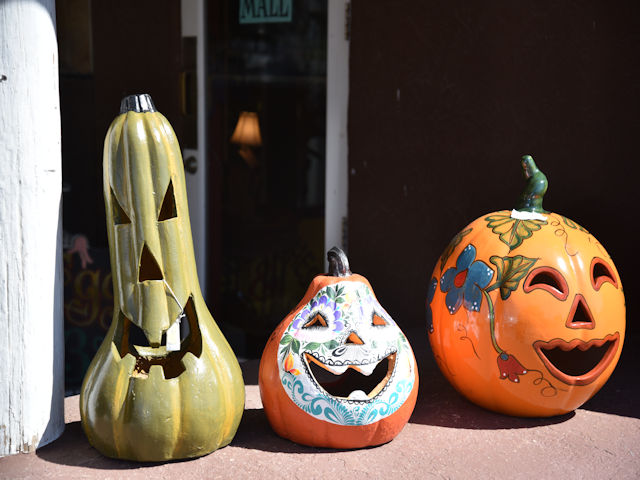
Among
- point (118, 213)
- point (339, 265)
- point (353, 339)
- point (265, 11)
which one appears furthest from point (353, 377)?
point (265, 11)

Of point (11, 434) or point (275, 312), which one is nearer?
point (11, 434)

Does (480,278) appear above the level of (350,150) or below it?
below

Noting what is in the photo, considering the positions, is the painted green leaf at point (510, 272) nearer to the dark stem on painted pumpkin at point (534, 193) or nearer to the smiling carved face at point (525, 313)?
the smiling carved face at point (525, 313)

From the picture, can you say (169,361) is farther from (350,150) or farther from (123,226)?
(350,150)

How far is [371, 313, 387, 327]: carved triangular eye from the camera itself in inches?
124

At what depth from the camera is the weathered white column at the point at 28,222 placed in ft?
9.41

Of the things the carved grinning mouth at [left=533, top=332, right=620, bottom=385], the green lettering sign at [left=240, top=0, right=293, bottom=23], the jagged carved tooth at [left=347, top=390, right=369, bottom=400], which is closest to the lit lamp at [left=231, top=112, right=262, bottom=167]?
the green lettering sign at [left=240, top=0, right=293, bottom=23]

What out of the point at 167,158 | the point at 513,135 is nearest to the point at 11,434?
the point at 167,158

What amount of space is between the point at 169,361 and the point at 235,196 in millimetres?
2380

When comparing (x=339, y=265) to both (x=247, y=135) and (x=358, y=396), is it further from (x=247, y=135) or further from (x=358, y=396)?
(x=247, y=135)

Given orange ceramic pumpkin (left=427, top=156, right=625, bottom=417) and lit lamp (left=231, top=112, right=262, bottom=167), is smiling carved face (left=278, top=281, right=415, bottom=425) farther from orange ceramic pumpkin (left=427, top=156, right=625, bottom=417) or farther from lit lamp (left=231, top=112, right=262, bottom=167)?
lit lamp (left=231, top=112, right=262, bottom=167)

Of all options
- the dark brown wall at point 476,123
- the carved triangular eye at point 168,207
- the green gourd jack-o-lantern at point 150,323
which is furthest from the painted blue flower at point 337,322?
the dark brown wall at point 476,123

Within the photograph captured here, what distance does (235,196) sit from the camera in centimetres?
534

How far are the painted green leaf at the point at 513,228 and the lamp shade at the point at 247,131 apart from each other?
87.6 inches
